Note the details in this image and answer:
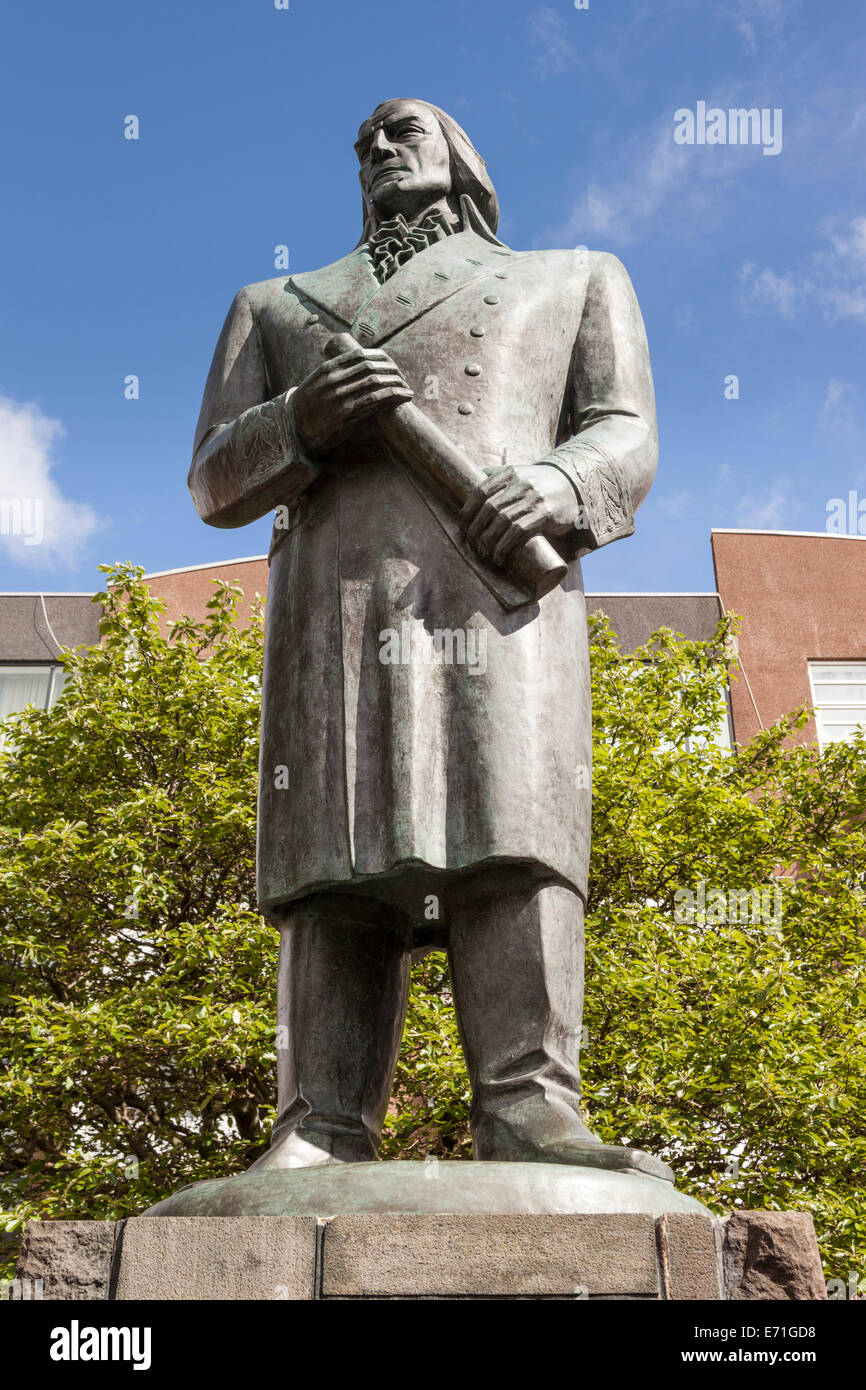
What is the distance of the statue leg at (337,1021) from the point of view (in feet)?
12.1

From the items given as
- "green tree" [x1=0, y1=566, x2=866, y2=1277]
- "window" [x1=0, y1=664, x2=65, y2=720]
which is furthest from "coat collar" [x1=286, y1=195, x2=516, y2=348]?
"window" [x1=0, y1=664, x2=65, y2=720]

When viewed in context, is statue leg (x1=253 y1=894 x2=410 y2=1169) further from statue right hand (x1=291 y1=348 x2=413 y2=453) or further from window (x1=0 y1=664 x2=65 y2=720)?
window (x1=0 y1=664 x2=65 y2=720)


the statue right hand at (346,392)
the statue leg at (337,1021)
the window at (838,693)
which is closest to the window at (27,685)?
the window at (838,693)

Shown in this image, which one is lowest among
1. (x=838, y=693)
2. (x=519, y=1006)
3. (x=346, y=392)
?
(x=519, y=1006)

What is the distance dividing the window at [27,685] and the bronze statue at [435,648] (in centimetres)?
2223

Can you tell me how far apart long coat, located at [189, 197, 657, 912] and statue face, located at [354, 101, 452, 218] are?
0.19 metres

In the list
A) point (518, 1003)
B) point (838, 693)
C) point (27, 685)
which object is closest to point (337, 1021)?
point (518, 1003)

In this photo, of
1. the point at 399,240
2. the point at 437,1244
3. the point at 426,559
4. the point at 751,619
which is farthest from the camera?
the point at 751,619

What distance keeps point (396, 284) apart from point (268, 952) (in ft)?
31.9

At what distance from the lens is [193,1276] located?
9.64 feet

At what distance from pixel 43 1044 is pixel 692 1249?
1070 cm

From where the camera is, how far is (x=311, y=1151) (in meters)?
3.54

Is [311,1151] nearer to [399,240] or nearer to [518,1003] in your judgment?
[518,1003]
